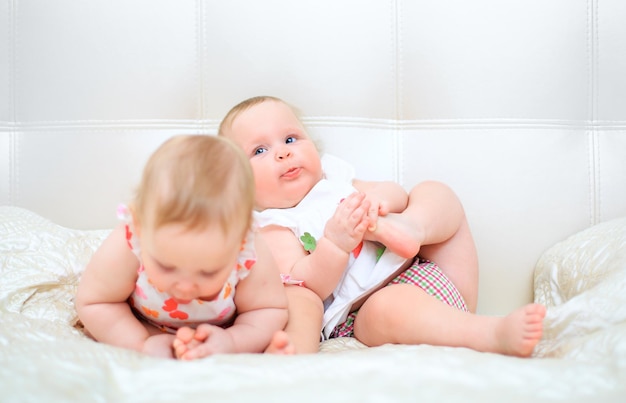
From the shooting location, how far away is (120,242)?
3.19 feet

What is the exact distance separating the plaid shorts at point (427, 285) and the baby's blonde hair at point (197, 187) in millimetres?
420

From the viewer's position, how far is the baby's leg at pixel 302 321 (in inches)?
38.9

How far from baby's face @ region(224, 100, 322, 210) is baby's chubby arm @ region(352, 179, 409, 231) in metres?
0.11

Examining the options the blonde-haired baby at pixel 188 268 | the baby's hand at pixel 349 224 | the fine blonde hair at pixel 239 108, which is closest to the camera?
the blonde-haired baby at pixel 188 268

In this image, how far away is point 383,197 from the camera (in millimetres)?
1286

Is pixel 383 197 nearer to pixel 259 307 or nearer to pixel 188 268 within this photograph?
pixel 259 307

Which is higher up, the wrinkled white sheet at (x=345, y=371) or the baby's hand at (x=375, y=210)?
the baby's hand at (x=375, y=210)

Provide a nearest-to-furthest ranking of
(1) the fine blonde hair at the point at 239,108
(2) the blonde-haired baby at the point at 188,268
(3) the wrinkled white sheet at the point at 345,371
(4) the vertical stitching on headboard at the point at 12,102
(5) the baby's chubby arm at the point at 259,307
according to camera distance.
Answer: (3) the wrinkled white sheet at the point at 345,371
(2) the blonde-haired baby at the point at 188,268
(5) the baby's chubby arm at the point at 259,307
(1) the fine blonde hair at the point at 239,108
(4) the vertical stitching on headboard at the point at 12,102

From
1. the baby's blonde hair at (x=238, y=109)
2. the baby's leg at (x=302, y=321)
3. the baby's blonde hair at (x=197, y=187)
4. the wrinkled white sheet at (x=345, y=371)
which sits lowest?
the baby's leg at (x=302, y=321)

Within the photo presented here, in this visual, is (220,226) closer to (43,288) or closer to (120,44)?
(43,288)

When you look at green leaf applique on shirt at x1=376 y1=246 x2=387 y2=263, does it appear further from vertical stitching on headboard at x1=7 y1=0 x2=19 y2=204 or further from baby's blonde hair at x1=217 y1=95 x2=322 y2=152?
vertical stitching on headboard at x1=7 y1=0 x2=19 y2=204

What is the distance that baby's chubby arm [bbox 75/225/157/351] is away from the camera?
0.96m

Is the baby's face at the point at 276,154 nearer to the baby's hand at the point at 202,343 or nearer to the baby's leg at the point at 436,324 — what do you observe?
the baby's leg at the point at 436,324

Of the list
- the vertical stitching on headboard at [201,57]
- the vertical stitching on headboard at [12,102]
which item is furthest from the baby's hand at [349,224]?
the vertical stitching on headboard at [12,102]
